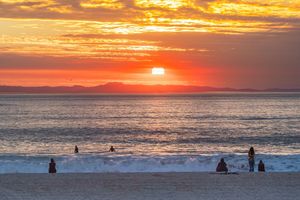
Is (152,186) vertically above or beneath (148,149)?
beneath

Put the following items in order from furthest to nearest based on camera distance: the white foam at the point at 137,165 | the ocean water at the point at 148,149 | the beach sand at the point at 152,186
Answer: the ocean water at the point at 148,149 → the white foam at the point at 137,165 → the beach sand at the point at 152,186

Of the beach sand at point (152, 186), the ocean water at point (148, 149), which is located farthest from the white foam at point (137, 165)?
the beach sand at point (152, 186)

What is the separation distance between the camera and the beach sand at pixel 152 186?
18281 mm

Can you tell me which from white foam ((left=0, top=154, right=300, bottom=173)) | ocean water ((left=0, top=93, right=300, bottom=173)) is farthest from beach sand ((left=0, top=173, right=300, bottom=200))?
ocean water ((left=0, top=93, right=300, bottom=173))

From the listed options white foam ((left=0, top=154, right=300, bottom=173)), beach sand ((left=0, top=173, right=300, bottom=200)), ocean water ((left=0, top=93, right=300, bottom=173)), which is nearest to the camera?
beach sand ((left=0, top=173, right=300, bottom=200))

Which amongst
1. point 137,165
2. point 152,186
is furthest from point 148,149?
point 152,186

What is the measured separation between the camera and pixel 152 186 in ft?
66.4

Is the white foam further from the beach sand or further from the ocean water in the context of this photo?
the beach sand

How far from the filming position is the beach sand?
18281 mm

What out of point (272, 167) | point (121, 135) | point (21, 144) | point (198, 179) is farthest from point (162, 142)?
point (198, 179)

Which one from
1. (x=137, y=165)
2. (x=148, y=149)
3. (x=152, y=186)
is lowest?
(x=152, y=186)

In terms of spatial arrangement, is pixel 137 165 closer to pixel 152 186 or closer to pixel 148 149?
pixel 152 186

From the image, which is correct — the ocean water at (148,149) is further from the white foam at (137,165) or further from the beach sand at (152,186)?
the beach sand at (152,186)

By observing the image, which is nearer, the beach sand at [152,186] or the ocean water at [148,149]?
the beach sand at [152,186]
